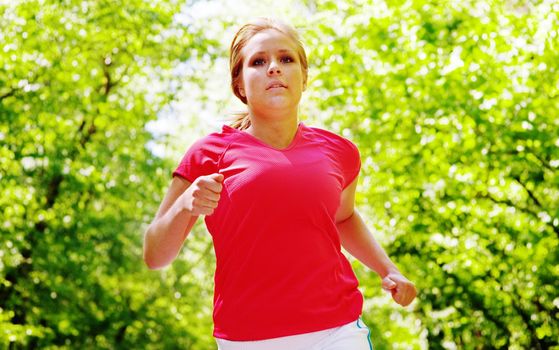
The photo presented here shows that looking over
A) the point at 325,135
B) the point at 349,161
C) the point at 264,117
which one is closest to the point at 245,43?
the point at 264,117

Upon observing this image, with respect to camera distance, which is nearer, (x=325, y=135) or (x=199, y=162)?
(x=199, y=162)

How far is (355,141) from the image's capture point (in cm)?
997

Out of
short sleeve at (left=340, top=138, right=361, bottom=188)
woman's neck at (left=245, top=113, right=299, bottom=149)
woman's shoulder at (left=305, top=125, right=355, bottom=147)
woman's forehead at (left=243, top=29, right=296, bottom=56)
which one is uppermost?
woman's forehead at (left=243, top=29, right=296, bottom=56)

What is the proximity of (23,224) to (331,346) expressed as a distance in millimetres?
11389

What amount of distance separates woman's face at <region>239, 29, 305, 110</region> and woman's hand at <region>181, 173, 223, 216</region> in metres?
0.52

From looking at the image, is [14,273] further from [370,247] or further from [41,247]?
[370,247]

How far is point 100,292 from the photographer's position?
1783 cm

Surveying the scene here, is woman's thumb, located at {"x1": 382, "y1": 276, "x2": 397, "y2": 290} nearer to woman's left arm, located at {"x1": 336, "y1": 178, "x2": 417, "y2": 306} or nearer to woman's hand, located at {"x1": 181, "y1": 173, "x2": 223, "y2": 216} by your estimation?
woman's left arm, located at {"x1": 336, "y1": 178, "x2": 417, "y2": 306}

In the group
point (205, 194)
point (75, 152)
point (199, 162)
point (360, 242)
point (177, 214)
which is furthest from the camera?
point (75, 152)

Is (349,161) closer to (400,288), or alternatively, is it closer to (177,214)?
(400,288)

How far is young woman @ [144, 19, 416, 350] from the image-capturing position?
2391mm

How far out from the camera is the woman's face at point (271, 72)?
2.64 metres

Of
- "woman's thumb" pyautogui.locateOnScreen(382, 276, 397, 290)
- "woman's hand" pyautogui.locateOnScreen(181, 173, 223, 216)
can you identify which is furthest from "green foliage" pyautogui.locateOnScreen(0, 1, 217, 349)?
"woman's hand" pyautogui.locateOnScreen(181, 173, 223, 216)

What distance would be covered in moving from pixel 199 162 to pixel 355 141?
24.5 feet
